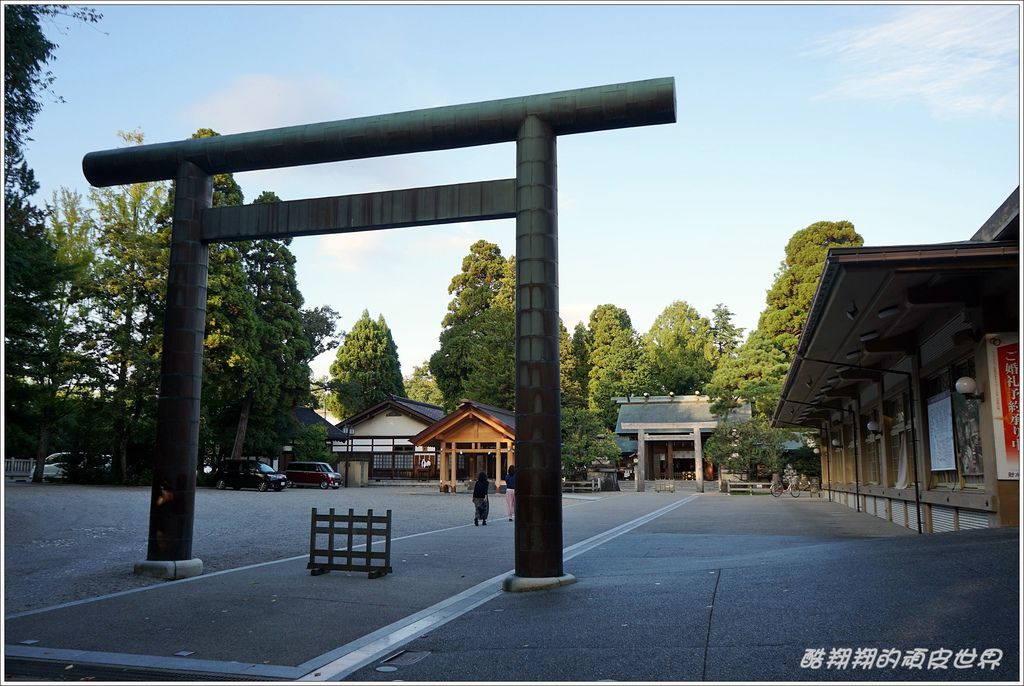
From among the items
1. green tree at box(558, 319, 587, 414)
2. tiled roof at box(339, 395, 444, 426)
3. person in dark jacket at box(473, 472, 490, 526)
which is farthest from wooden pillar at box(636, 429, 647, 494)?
person in dark jacket at box(473, 472, 490, 526)

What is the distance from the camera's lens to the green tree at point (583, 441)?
45625 millimetres

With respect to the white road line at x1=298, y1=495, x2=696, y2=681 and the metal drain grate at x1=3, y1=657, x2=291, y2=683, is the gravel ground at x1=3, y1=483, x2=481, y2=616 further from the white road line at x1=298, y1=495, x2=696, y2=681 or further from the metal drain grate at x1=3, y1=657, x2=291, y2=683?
the white road line at x1=298, y1=495, x2=696, y2=681

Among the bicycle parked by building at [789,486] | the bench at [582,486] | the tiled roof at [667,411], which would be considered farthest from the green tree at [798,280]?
the bench at [582,486]

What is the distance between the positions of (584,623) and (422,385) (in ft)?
286

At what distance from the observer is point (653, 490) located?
51.0m

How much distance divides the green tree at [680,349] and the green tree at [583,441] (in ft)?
71.2

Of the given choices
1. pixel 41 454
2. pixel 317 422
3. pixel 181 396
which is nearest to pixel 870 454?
pixel 181 396

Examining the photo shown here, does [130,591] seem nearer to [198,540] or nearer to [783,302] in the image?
[198,540]

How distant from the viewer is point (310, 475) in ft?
149

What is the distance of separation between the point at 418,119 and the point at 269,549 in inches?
347

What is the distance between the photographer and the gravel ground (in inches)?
420

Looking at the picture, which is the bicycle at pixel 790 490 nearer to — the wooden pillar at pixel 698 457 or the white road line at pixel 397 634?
the wooden pillar at pixel 698 457

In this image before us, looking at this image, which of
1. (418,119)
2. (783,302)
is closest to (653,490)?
(783,302)

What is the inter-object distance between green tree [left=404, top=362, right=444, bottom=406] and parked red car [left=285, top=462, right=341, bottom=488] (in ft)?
134
